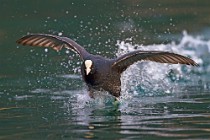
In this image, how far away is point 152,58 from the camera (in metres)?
9.97

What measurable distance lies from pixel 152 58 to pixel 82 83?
203 cm

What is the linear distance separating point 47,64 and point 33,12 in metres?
2.93

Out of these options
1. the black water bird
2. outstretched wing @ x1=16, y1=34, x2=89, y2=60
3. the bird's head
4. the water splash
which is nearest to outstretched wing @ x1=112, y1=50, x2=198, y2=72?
the black water bird

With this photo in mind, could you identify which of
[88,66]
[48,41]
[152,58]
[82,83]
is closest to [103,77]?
[88,66]

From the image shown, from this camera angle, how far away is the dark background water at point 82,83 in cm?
830

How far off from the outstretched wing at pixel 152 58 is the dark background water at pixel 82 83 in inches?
18.6

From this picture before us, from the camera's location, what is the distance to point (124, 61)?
10.0m

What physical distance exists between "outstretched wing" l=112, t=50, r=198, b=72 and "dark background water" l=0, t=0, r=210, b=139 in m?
0.47

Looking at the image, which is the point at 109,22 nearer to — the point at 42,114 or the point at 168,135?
the point at 42,114

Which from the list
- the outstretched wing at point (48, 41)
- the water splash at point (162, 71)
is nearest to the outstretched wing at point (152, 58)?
the water splash at point (162, 71)

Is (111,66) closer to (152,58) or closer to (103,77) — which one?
(103,77)

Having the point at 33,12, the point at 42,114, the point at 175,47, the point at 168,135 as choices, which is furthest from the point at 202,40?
the point at 168,135

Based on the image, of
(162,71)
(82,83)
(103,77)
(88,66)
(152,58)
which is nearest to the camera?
(88,66)

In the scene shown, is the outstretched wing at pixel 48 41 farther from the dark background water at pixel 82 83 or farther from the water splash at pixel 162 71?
the water splash at pixel 162 71
